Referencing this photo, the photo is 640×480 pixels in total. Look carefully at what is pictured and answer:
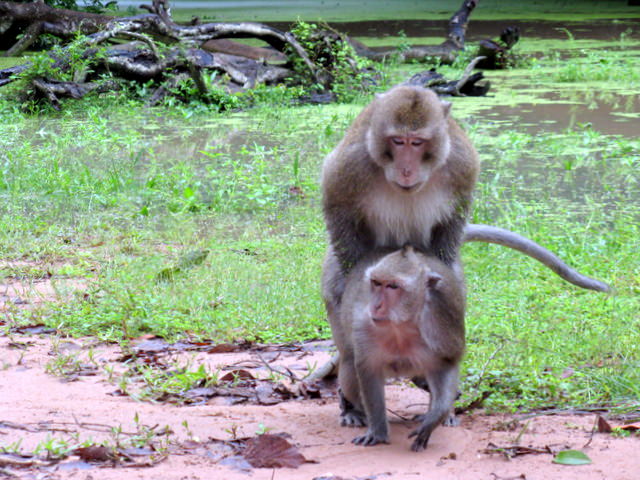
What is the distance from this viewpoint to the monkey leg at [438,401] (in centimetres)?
389

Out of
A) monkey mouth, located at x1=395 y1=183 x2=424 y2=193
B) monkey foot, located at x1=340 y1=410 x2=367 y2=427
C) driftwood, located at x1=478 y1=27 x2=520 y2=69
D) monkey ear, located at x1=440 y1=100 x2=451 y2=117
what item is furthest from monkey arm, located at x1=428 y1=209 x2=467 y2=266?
driftwood, located at x1=478 y1=27 x2=520 y2=69

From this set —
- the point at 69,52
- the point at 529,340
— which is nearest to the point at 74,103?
the point at 69,52

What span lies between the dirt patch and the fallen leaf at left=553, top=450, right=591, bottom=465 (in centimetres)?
3

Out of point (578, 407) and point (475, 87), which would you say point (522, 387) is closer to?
point (578, 407)

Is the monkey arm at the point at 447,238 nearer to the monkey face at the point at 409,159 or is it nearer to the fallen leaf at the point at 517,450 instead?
the monkey face at the point at 409,159

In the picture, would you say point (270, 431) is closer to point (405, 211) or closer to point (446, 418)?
point (446, 418)

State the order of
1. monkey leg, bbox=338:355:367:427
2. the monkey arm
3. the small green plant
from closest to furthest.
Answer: the small green plant, monkey leg, bbox=338:355:367:427, the monkey arm

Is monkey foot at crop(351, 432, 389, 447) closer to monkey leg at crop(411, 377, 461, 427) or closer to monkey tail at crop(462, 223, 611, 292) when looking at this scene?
monkey leg at crop(411, 377, 461, 427)

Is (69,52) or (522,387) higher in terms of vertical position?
(69,52)

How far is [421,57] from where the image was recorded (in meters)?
16.2

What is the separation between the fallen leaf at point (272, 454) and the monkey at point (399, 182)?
1.07 meters

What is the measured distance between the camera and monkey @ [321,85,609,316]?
417cm

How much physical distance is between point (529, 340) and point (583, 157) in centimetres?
490

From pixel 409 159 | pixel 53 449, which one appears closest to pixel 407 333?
pixel 409 159
